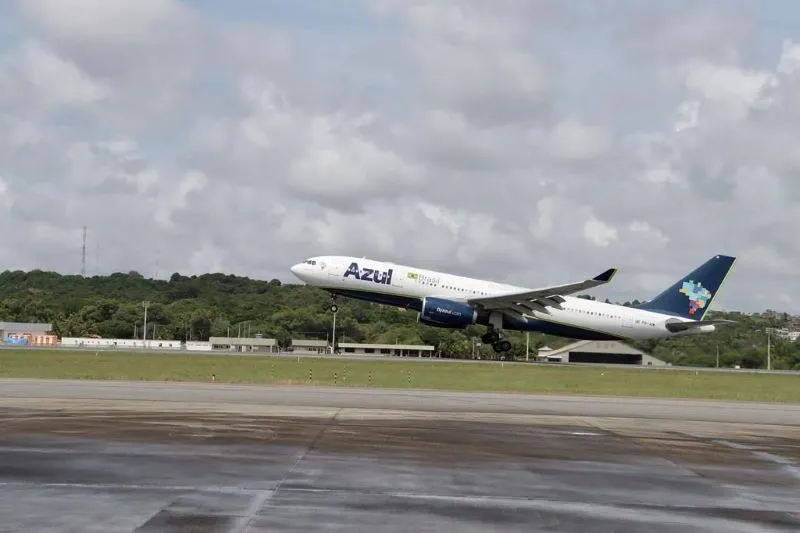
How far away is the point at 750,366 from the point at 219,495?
8743 cm

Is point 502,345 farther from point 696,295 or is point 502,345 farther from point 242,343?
point 242,343

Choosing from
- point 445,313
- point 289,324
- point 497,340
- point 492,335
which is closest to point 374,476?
point 445,313

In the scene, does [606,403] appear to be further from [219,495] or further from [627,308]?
[627,308]

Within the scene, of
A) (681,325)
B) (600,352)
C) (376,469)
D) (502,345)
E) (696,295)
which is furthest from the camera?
(600,352)

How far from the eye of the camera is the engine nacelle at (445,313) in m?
65.8

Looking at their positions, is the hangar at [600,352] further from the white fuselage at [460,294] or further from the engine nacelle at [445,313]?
the engine nacelle at [445,313]

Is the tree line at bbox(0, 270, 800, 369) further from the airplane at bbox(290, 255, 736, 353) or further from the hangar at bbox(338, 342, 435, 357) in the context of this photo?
the airplane at bbox(290, 255, 736, 353)

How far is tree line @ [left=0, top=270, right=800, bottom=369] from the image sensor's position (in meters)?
96.5

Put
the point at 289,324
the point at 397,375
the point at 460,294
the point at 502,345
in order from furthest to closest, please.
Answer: the point at 289,324, the point at 502,345, the point at 460,294, the point at 397,375

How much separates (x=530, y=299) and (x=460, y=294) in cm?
513

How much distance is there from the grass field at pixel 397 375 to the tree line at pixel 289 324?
29.9m

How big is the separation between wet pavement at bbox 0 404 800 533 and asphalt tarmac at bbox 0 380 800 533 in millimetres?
39

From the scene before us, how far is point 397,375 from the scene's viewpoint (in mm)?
51188

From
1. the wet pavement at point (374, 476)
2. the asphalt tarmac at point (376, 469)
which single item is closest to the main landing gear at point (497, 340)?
the asphalt tarmac at point (376, 469)
